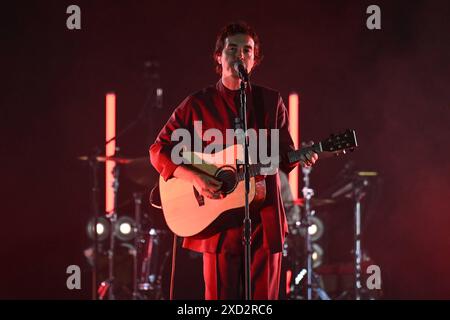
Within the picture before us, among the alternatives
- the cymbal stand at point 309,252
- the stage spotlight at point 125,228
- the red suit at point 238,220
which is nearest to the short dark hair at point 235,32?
the red suit at point 238,220

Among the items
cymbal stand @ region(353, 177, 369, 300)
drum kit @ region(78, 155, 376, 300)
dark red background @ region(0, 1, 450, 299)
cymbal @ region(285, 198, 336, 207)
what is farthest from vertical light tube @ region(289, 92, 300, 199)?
cymbal stand @ region(353, 177, 369, 300)

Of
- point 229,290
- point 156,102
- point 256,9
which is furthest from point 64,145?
point 229,290

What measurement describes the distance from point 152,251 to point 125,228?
421 millimetres

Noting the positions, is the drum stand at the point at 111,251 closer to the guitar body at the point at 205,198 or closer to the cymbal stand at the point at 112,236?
the cymbal stand at the point at 112,236

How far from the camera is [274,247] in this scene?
3.48 meters

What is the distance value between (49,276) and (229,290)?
330cm

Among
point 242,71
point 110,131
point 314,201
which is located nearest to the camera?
point 242,71

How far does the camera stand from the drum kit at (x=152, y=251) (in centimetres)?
607

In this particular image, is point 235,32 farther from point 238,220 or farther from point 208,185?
point 238,220

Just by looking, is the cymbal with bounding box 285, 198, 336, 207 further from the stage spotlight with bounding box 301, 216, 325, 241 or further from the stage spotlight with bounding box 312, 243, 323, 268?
the stage spotlight with bounding box 312, 243, 323, 268

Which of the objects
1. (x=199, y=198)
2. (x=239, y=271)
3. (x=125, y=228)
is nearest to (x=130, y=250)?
(x=125, y=228)

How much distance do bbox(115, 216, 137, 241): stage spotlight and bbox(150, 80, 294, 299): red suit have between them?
2.69 m

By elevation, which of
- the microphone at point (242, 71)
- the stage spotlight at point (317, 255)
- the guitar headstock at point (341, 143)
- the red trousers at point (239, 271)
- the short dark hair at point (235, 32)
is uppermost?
the short dark hair at point (235, 32)

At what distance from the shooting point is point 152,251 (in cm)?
616
